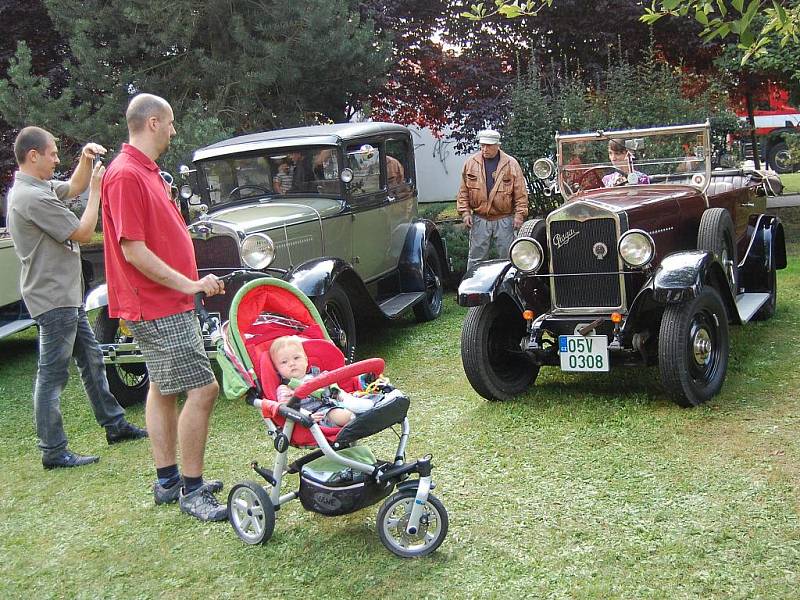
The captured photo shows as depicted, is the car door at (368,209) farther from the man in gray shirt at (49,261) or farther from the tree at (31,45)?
the tree at (31,45)

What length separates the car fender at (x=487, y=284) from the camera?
17.7 feet

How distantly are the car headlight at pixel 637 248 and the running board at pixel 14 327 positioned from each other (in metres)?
5.54

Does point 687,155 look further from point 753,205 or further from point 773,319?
point 773,319

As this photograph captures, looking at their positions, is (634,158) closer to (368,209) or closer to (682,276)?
(682,276)

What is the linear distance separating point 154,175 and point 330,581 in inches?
79.4

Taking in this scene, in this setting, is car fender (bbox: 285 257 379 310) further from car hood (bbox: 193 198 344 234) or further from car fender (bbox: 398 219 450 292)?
car fender (bbox: 398 219 450 292)

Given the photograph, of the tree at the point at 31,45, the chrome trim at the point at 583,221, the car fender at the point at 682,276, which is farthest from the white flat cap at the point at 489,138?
the tree at the point at 31,45

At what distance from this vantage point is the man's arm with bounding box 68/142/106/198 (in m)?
4.48

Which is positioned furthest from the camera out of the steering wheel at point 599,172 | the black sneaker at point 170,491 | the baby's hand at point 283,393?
the steering wheel at point 599,172

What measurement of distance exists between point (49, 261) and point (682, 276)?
12.3 feet

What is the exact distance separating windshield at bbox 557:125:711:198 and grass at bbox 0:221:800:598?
1671 millimetres

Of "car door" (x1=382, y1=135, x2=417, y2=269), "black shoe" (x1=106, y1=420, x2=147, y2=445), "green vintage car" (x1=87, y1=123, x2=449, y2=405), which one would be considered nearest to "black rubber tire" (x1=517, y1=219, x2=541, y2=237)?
"green vintage car" (x1=87, y1=123, x2=449, y2=405)

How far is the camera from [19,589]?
3.50 m

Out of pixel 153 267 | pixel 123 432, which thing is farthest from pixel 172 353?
pixel 123 432
